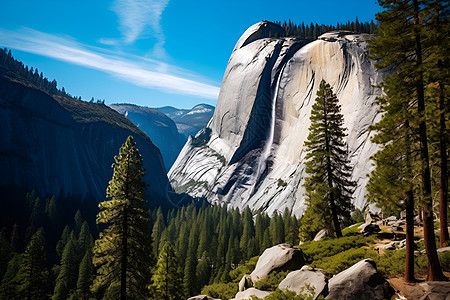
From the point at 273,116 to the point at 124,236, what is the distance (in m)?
106

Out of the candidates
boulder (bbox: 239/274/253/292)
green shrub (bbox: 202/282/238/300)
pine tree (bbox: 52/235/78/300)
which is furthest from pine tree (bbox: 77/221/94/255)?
boulder (bbox: 239/274/253/292)

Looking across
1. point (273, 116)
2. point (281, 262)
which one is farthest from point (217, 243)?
point (273, 116)

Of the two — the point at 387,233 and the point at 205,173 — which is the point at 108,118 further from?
the point at 387,233

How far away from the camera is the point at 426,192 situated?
11867 millimetres

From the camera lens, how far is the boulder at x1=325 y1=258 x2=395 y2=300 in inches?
416

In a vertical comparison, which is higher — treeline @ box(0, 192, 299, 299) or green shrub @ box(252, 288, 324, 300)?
green shrub @ box(252, 288, 324, 300)

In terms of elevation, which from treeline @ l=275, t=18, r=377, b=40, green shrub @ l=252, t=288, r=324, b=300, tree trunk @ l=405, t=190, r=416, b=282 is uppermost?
treeline @ l=275, t=18, r=377, b=40

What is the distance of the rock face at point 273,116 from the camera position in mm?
87188

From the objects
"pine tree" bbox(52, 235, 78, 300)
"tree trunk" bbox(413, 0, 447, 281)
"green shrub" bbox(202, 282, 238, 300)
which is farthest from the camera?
"pine tree" bbox(52, 235, 78, 300)

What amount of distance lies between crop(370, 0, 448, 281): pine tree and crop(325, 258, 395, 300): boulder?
7.99 feet

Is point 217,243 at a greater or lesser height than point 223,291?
lesser

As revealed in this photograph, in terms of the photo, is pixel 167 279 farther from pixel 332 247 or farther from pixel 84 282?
pixel 84 282

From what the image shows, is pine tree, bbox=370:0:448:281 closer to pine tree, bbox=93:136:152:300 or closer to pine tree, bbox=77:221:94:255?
pine tree, bbox=93:136:152:300

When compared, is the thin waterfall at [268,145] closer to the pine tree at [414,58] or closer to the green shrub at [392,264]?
the green shrub at [392,264]
